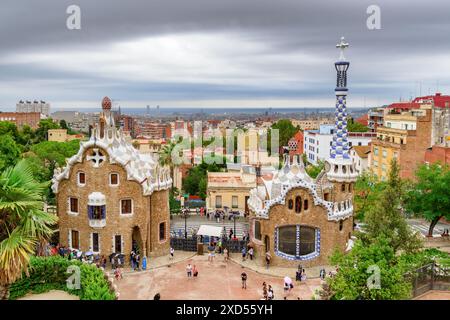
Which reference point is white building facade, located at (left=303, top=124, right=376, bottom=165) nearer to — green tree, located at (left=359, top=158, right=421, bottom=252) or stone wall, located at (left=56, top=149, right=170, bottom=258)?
stone wall, located at (left=56, top=149, right=170, bottom=258)

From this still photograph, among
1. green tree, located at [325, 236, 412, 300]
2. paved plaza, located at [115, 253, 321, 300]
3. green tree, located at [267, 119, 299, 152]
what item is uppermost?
green tree, located at [267, 119, 299, 152]

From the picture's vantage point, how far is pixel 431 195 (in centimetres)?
4012

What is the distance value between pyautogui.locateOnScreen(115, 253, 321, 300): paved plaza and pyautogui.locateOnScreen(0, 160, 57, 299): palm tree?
33.0ft

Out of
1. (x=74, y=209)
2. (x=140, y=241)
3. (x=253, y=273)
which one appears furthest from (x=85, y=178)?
(x=253, y=273)

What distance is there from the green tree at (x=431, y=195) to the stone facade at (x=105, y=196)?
21.5 m

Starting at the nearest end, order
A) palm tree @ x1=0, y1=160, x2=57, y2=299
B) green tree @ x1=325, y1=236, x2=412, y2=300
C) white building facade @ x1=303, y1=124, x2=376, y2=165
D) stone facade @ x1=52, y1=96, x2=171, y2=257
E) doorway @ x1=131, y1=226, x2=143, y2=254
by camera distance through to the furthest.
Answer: palm tree @ x1=0, y1=160, x2=57, y2=299, green tree @ x1=325, y1=236, x2=412, y2=300, stone facade @ x1=52, y1=96, x2=171, y2=257, doorway @ x1=131, y1=226, x2=143, y2=254, white building facade @ x1=303, y1=124, x2=376, y2=165

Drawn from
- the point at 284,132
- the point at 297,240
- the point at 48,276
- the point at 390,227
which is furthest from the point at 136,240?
the point at 284,132

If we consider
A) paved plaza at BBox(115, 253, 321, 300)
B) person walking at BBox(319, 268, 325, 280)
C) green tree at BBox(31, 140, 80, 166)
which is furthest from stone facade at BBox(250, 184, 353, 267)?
green tree at BBox(31, 140, 80, 166)

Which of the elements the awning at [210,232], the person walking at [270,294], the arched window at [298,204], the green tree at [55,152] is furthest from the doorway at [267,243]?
the green tree at [55,152]

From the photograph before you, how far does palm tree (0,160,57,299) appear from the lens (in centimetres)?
1823

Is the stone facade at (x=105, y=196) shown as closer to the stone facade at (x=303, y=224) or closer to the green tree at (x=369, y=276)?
the stone facade at (x=303, y=224)

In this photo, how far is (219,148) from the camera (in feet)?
310

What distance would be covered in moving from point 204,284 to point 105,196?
9.43 m

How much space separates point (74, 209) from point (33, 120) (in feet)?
444
